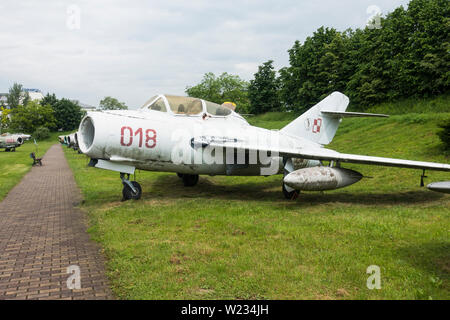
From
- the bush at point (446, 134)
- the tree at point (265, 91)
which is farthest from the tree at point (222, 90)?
the bush at point (446, 134)

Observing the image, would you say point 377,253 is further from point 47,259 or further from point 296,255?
point 47,259

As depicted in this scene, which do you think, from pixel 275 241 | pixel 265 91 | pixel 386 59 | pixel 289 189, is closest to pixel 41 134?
pixel 265 91

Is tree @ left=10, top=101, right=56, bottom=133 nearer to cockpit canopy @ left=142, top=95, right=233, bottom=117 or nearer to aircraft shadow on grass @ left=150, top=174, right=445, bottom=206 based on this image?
aircraft shadow on grass @ left=150, top=174, right=445, bottom=206

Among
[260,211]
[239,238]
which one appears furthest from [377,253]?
[260,211]

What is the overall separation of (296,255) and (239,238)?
126 centimetres

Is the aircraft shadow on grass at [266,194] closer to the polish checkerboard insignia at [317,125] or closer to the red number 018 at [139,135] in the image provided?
the red number 018 at [139,135]

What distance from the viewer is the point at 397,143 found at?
1642cm

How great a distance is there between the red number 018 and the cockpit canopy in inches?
43.9

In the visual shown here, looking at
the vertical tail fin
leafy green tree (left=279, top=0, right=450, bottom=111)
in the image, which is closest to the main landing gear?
the vertical tail fin

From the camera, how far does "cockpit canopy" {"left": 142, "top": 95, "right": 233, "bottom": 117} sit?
9.57 m

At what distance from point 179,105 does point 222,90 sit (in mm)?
72653

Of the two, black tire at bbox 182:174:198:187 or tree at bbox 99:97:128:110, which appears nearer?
black tire at bbox 182:174:198:187

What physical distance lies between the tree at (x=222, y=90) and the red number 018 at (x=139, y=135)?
70.1 metres
